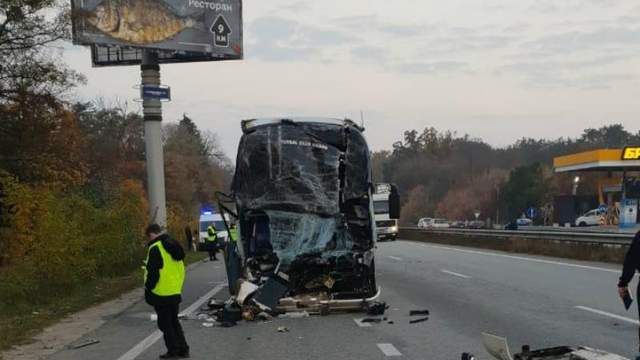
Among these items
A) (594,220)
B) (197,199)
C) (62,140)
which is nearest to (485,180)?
(197,199)

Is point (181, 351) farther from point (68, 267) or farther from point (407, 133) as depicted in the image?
point (407, 133)

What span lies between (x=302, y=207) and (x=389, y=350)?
12.6 ft

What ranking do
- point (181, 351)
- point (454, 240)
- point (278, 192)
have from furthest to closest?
point (454, 240) → point (278, 192) → point (181, 351)

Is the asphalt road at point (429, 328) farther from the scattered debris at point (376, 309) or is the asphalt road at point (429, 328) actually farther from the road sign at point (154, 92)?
the road sign at point (154, 92)

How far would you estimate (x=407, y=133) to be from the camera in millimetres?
164875

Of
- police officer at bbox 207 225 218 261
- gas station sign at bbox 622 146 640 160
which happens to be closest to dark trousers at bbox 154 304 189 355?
police officer at bbox 207 225 218 261

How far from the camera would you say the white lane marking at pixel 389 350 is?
8.50 m

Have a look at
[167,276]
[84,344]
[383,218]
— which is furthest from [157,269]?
[383,218]

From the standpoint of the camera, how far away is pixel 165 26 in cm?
2502

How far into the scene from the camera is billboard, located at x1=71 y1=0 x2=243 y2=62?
2388 cm

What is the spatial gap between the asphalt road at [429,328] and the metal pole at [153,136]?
8.12 m

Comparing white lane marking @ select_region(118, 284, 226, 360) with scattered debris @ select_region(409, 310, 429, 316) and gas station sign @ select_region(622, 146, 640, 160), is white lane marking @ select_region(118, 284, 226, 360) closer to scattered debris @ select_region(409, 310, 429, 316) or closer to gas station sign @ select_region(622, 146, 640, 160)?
scattered debris @ select_region(409, 310, 429, 316)

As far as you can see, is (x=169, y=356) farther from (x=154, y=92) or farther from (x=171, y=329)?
(x=154, y=92)

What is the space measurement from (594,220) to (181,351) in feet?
190
